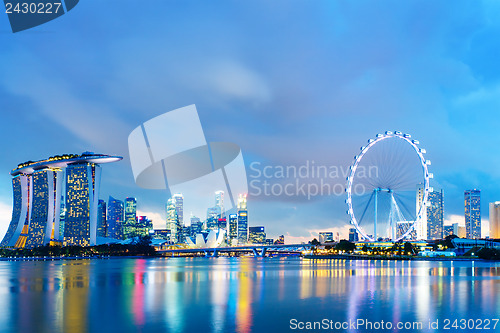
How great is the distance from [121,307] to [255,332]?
12.7 meters

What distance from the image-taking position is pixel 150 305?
3559cm

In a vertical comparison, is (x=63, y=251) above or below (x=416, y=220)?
below

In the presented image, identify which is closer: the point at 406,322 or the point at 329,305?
the point at 406,322

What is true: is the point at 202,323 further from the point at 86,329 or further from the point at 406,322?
the point at 406,322

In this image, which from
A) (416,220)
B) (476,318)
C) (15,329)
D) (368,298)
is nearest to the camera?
(15,329)

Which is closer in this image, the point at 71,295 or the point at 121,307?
the point at 121,307

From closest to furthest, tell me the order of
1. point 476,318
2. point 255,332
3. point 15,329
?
point 255,332 → point 15,329 → point 476,318

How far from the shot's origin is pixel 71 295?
139 ft

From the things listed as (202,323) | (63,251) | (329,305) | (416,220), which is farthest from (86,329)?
(63,251)

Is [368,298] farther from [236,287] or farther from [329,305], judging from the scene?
[236,287]

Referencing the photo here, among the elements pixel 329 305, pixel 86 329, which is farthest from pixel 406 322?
pixel 86 329

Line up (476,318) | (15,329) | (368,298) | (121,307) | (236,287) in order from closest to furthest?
(15,329), (476,318), (121,307), (368,298), (236,287)

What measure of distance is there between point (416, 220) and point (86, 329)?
95.9 m

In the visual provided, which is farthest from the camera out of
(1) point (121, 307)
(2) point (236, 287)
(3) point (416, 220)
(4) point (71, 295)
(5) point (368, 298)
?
(3) point (416, 220)
